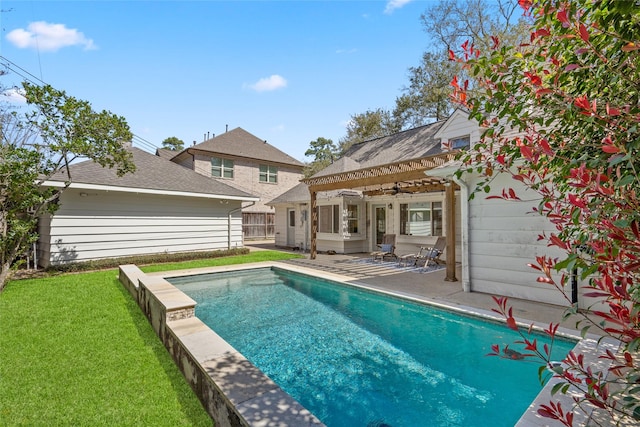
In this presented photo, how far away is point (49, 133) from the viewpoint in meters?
8.58

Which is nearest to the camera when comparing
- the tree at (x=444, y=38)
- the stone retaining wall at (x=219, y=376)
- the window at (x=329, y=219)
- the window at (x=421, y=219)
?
the stone retaining wall at (x=219, y=376)

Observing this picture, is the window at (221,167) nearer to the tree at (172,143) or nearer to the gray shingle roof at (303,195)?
the gray shingle roof at (303,195)

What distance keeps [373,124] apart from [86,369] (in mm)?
29053

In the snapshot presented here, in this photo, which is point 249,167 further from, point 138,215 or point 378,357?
point 378,357

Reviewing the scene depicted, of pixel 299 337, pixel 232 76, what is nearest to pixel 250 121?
pixel 232 76

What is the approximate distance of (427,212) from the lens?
13.0m

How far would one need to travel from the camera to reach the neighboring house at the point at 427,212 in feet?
23.4

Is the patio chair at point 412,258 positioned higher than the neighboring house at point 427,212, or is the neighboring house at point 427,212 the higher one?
the neighboring house at point 427,212

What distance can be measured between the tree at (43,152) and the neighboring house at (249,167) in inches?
470

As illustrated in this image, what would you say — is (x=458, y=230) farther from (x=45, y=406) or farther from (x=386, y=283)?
(x=45, y=406)

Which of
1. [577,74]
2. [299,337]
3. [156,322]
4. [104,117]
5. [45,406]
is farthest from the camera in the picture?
[104,117]

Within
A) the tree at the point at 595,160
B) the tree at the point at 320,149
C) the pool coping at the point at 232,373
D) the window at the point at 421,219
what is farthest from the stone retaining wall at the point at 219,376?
the tree at the point at 320,149

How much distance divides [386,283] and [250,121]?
22124 mm

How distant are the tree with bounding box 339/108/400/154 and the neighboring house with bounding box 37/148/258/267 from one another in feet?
58.3
